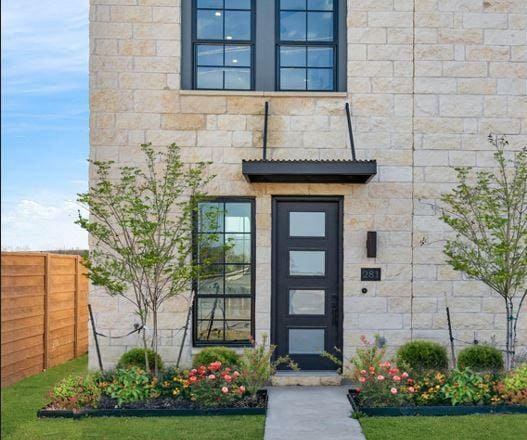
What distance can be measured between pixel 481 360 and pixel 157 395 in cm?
433

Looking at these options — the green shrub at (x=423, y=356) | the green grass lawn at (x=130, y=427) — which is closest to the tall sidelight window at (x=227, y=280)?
the green grass lawn at (x=130, y=427)

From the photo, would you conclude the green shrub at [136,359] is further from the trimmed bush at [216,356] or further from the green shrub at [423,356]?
the green shrub at [423,356]

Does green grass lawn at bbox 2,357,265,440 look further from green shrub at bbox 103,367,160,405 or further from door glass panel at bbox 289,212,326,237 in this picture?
door glass panel at bbox 289,212,326,237

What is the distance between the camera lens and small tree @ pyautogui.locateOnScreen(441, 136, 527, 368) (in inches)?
290

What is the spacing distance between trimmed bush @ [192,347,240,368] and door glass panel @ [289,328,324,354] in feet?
2.86

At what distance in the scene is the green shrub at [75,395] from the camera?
21.5 ft

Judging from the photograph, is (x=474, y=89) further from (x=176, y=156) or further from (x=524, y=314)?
(x=176, y=156)

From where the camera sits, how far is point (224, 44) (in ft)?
27.6

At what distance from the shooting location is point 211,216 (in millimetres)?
8000

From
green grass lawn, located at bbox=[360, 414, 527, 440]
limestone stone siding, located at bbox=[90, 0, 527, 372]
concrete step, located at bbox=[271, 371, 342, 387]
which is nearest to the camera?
green grass lawn, located at bbox=[360, 414, 527, 440]

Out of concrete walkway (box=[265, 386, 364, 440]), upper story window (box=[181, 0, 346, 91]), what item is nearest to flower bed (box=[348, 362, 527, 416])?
concrete walkway (box=[265, 386, 364, 440])

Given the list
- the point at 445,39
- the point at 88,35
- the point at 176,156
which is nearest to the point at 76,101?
the point at 88,35

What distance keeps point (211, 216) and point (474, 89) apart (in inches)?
168

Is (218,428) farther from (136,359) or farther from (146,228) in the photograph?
(146,228)
